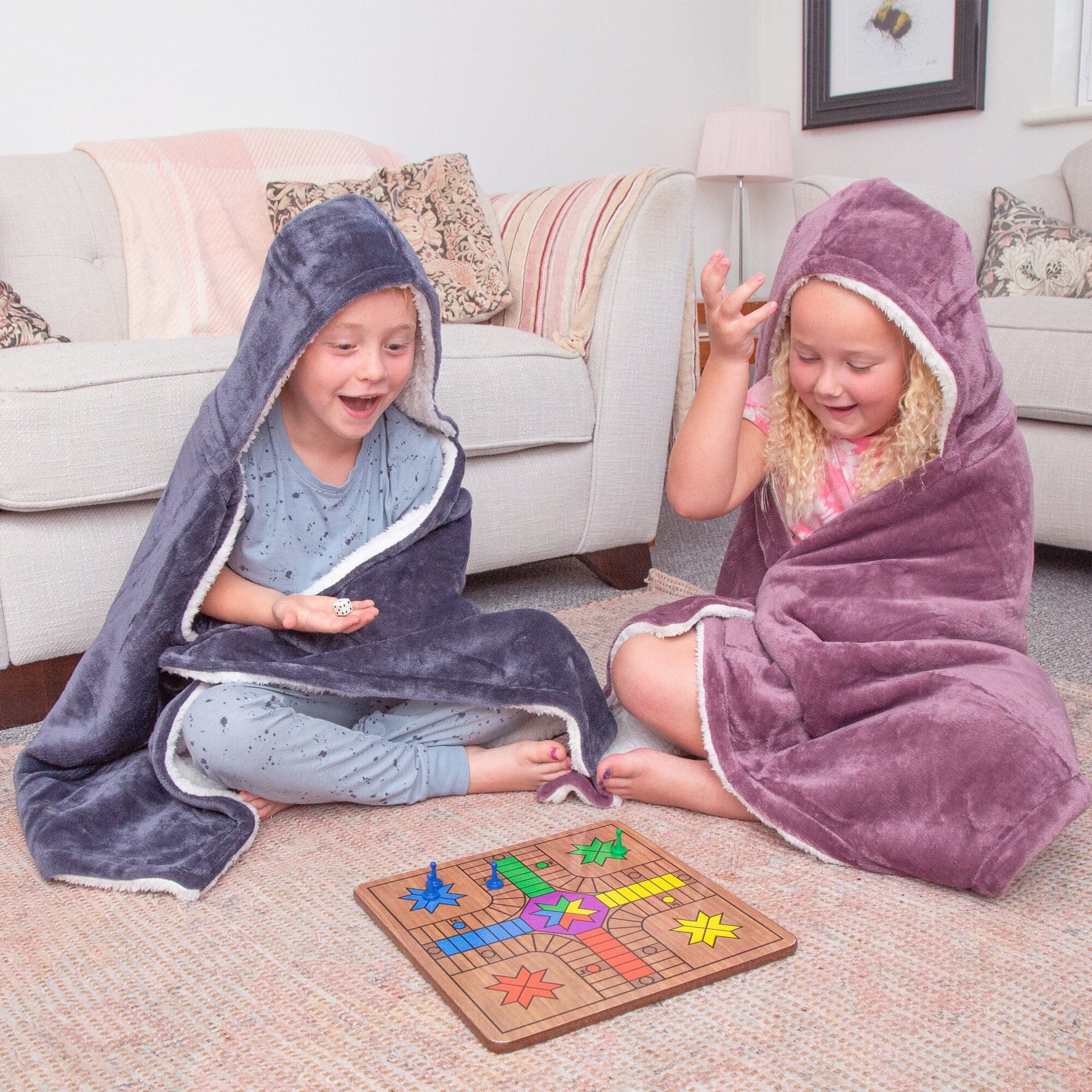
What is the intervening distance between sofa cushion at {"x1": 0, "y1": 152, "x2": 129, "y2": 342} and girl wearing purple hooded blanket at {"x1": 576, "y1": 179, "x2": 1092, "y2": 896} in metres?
1.13

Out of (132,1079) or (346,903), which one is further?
(346,903)

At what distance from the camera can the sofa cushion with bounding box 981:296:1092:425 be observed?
1719mm

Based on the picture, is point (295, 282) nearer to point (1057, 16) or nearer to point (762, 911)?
point (762, 911)

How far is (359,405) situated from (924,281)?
20.7 inches

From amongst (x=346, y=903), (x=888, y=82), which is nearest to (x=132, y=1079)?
(x=346, y=903)

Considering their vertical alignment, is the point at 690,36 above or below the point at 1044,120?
above

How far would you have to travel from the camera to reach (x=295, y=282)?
3.43 ft

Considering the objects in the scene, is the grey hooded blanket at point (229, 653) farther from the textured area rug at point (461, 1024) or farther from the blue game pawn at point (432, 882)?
the blue game pawn at point (432, 882)

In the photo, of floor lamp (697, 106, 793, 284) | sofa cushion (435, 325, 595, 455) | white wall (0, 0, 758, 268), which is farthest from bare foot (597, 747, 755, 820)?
floor lamp (697, 106, 793, 284)

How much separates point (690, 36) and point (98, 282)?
1.96 meters

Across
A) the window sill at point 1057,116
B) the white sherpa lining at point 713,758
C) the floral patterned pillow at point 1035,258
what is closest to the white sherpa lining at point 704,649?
the white sherpa lining at point 713,758

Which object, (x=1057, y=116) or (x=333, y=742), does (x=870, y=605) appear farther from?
(x=1057, y=116)

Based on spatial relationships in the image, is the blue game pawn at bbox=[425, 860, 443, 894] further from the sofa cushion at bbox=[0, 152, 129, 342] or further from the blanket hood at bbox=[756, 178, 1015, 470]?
the sofa cushion at bbox=[0, 152, 129, 342]

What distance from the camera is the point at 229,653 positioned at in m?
1.05
